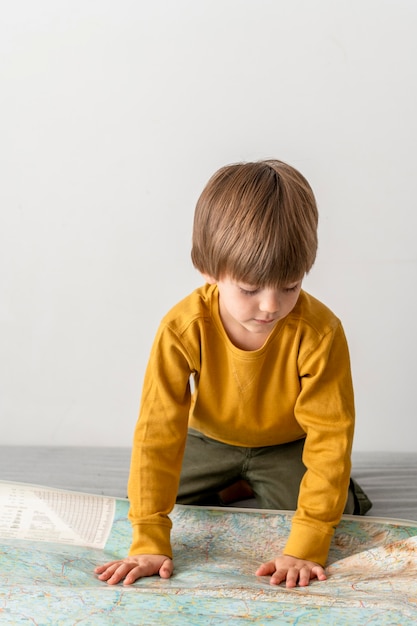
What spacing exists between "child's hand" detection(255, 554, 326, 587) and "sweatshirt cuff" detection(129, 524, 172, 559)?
149 millimetres

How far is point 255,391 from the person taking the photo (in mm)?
1499

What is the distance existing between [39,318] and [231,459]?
676mm

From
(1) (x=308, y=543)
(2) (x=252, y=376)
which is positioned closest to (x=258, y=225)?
(2) (x=252, y=376)

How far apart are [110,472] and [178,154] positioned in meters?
0.68

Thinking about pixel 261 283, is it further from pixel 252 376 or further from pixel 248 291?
pixel 252 376

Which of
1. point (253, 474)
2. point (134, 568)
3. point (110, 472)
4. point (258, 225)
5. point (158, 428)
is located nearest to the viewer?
point (258, 225)

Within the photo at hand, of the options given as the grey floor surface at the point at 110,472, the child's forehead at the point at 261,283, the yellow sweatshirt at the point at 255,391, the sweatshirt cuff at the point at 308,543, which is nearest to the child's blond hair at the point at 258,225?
the child's forehead at the point at 261,283

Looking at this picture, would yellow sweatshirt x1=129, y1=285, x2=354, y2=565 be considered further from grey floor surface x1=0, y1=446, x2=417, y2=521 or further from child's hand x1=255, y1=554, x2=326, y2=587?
grey floor surface x1=0, y1=446, x2=417, y2=521

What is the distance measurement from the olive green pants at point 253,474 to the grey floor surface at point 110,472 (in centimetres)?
9

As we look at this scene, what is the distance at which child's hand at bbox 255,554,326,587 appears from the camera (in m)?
1.34

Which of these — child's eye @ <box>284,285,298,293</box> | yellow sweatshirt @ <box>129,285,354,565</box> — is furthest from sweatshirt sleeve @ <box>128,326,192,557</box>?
child's eye @ <box>284,285,298,293</box>

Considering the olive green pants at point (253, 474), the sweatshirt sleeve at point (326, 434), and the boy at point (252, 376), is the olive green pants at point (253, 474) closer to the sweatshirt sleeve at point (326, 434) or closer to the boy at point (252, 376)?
the boy at point (252, 376)

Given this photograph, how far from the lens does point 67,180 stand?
6.56 ft

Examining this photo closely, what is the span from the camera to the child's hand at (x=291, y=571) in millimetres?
1339
